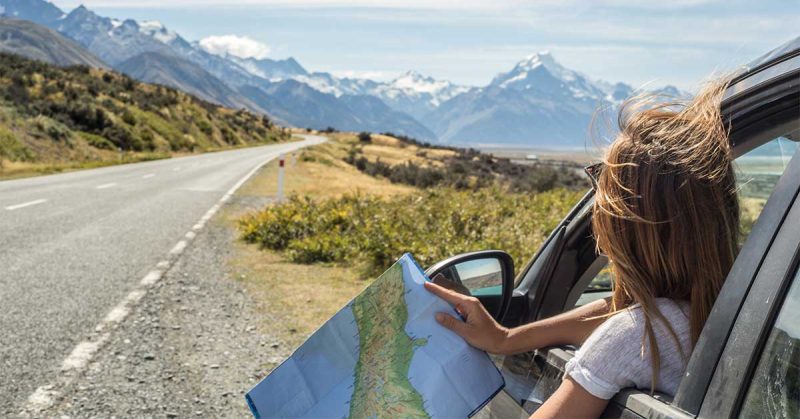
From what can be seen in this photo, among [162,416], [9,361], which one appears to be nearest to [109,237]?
[9,361]

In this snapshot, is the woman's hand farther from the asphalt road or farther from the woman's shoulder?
the asphalt road

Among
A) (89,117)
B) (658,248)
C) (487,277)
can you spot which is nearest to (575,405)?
(658,248)

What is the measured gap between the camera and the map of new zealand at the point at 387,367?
174cm

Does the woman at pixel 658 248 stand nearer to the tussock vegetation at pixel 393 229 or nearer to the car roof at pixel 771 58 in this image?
the car roof at pixel 771 58

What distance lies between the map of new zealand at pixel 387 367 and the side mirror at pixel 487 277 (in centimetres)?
41

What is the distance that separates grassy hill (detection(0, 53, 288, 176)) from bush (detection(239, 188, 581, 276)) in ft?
54.0

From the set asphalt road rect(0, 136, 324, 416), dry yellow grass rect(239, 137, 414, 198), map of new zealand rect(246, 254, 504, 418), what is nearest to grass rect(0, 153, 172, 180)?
asphalt road rect(0, 136, 324, 416)

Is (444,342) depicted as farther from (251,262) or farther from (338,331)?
(251,262)

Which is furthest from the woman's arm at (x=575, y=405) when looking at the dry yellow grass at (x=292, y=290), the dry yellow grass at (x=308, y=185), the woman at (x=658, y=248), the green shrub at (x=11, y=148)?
the green shrub at (x=11, y=148)

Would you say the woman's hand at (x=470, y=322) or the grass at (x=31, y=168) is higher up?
the woman's hand at (x=470, y=322)

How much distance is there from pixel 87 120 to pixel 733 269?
46.1 meters

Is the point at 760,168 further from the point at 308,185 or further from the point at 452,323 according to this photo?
the point at 308,185

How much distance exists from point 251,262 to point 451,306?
28.2 feet

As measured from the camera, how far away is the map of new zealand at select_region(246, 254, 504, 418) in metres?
1.74
